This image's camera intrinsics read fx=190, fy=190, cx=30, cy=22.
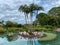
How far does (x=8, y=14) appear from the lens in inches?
135

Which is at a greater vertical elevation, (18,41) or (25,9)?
(25,9)

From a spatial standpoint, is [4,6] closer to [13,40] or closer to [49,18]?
[13,40]

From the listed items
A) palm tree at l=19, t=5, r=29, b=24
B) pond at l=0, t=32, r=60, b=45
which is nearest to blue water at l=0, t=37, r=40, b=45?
pond at l=0, t=32, r=60, b=45

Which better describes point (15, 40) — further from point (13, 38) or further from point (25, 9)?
point (25, 9)

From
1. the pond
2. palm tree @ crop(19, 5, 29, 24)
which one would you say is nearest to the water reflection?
the pond

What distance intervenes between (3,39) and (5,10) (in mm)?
526

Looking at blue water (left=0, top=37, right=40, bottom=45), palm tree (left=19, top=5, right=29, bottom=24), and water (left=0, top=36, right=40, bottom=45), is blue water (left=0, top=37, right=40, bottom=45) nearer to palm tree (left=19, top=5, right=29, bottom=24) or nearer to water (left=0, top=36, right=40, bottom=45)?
water (left=0, top=36, right=40, bottom=45)

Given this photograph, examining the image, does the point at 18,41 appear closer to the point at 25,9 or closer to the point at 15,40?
the point at 15,40

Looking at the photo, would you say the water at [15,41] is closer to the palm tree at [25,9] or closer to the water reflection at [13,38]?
the water reflection at [13,38]

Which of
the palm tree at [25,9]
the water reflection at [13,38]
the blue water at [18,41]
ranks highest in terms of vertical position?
the palm tree at [25,9]

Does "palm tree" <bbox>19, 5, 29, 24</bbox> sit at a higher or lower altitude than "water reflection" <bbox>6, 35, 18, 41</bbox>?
higher

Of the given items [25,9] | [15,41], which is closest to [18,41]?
[15,41]

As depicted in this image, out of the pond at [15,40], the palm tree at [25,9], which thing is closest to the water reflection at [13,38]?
the pond at [15,40]

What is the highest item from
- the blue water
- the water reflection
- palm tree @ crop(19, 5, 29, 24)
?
palm tree @ crop(19, 5, 29, 24)
